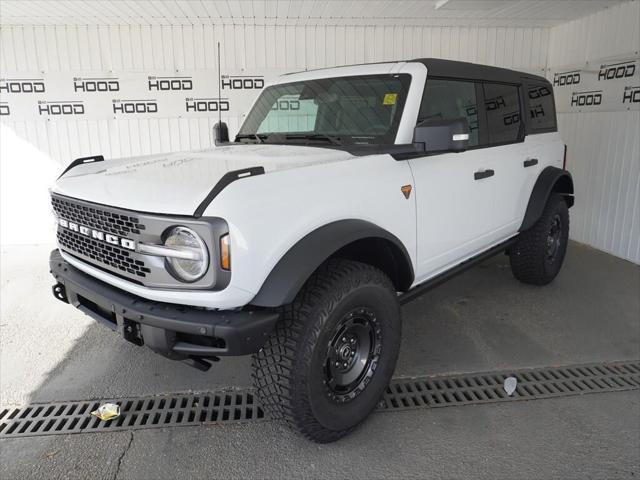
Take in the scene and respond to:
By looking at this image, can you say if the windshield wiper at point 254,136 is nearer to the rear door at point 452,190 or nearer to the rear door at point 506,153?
the rear door at point 452,190

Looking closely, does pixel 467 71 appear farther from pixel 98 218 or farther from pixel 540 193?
pixel 98 218

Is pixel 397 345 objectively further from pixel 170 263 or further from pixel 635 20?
pixel 635 20

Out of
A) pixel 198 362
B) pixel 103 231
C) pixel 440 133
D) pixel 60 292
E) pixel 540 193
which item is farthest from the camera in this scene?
pixel 540 193

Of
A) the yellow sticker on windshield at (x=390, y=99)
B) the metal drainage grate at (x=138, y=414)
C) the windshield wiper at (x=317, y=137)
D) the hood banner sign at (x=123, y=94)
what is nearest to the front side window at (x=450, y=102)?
the yellow sticker on windshield at (x=390, y=99)

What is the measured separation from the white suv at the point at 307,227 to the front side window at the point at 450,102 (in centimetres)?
1

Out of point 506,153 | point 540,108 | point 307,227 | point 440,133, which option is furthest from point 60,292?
point 540,108

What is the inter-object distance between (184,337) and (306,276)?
565mm

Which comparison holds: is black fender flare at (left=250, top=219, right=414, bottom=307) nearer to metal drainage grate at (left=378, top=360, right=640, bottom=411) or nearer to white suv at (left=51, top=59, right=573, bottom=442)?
white suv at (left=51, top=59, right=573, bottom=442)

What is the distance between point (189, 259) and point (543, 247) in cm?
340

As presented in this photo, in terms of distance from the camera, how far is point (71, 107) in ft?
20.4

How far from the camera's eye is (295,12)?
18.5 ft

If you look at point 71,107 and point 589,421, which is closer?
point 589,421

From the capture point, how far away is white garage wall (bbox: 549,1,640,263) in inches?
206

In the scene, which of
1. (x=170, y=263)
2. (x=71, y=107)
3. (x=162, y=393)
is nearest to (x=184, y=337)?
(x=170, y=263)
